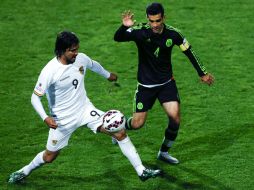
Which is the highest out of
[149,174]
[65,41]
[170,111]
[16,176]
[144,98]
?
[65,41]

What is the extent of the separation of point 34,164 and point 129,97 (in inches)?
150

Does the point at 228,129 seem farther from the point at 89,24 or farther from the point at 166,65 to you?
the point at 89,24

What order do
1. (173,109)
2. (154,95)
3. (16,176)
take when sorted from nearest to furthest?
(16,176)
(173,109)
(154,95)

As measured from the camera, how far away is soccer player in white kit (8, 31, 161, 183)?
33.1 feet

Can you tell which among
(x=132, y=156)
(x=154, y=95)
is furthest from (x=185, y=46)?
(x=132, y=156)

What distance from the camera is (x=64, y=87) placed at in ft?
33.8

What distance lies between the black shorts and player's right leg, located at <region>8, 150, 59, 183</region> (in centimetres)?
164

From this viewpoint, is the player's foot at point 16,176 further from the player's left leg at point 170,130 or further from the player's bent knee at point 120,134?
the player's left leg at point 170,130

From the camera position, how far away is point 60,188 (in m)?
10.9

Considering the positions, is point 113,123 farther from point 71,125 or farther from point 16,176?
point 16,176

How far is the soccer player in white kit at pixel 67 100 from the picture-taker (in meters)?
10.1

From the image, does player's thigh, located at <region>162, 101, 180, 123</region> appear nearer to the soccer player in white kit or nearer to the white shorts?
the soccer player in white kit

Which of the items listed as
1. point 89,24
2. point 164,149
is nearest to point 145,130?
point 164,149

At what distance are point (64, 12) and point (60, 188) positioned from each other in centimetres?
815
